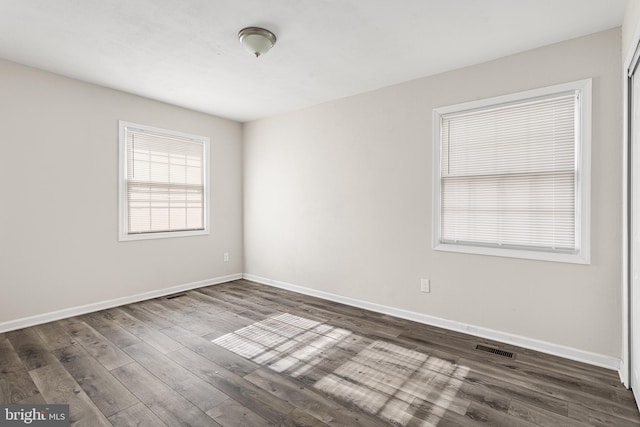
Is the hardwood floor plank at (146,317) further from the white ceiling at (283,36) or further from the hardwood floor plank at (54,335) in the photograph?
the white ceiling at (283,36)

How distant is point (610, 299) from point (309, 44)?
3.19 m

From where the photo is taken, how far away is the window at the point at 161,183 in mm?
4062

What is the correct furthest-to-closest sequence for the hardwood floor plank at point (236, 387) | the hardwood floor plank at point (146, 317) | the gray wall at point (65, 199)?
the hardwood floor plank at point (146, 317), the gray wall at point (65, 199), the hardwood floor plank at point (236, 387)

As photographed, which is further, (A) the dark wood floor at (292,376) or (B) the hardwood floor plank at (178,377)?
(B) the hardwood floor plank at (178,377)

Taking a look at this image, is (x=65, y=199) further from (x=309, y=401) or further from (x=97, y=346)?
(x=309, y=401)

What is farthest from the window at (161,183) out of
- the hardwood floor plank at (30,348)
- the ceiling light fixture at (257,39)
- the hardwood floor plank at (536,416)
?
the hardwood floor plank at (536,416)

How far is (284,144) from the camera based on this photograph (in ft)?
15.7

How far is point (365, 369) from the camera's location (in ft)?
8.04

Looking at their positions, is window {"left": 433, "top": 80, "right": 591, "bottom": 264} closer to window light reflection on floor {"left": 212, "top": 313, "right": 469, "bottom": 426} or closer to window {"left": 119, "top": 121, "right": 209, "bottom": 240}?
window light reflection on floor {"left": 212, "top": 313, "right": 469, "bottom": 426}

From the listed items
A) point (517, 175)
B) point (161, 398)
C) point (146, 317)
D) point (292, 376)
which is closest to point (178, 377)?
point (161, 398)

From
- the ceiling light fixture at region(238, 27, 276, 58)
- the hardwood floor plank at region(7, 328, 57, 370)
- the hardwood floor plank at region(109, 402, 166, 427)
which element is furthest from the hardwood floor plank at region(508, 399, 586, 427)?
the hardwood floor plank at region(7, 328, 57, 370)

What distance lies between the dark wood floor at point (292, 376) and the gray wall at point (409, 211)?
1.23 feet

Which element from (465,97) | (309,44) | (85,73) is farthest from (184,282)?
(465,97)

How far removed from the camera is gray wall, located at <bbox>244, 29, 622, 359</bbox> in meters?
2.50
